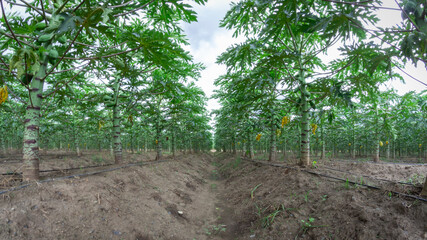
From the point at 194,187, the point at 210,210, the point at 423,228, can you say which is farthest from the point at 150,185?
the point at 423,228

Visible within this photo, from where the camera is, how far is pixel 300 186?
15.0 feet

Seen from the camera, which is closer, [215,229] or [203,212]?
[215,229]

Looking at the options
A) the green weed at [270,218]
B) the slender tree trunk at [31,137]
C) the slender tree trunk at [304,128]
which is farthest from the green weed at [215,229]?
the slender tree trunk at [31,137]

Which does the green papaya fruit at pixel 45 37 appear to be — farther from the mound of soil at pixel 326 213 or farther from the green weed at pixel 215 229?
the mound of soil at pixel 326 213

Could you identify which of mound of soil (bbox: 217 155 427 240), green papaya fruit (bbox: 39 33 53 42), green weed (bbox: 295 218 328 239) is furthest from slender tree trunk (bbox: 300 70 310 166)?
green papaya fruit (bbox: 39 33 53 42)

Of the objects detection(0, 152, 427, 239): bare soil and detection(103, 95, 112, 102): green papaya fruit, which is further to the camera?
detection(103, 95, 112, 102): green papaya fruit

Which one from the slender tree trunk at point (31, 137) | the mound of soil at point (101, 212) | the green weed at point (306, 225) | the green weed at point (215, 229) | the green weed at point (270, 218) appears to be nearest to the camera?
the mound of soil at point (101, 212)

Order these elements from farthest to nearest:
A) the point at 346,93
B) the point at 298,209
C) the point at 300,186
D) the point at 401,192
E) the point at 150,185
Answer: the point at 150,185, the point at 300,186, the point at 346,93, the point at 298,209, the point at 401,192

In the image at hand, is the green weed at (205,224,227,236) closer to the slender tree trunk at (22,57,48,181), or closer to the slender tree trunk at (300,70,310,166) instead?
the slender tree trunk at (300,70,310,166)

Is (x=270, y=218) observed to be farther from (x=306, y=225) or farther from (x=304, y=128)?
(x=304, y=128)

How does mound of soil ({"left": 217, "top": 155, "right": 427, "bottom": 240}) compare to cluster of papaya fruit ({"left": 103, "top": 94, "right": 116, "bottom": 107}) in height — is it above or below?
below

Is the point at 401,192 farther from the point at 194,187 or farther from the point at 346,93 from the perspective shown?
the point at 194,187

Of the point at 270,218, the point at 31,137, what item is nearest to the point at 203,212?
the point at 270,218

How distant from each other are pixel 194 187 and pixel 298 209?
15.8ft
